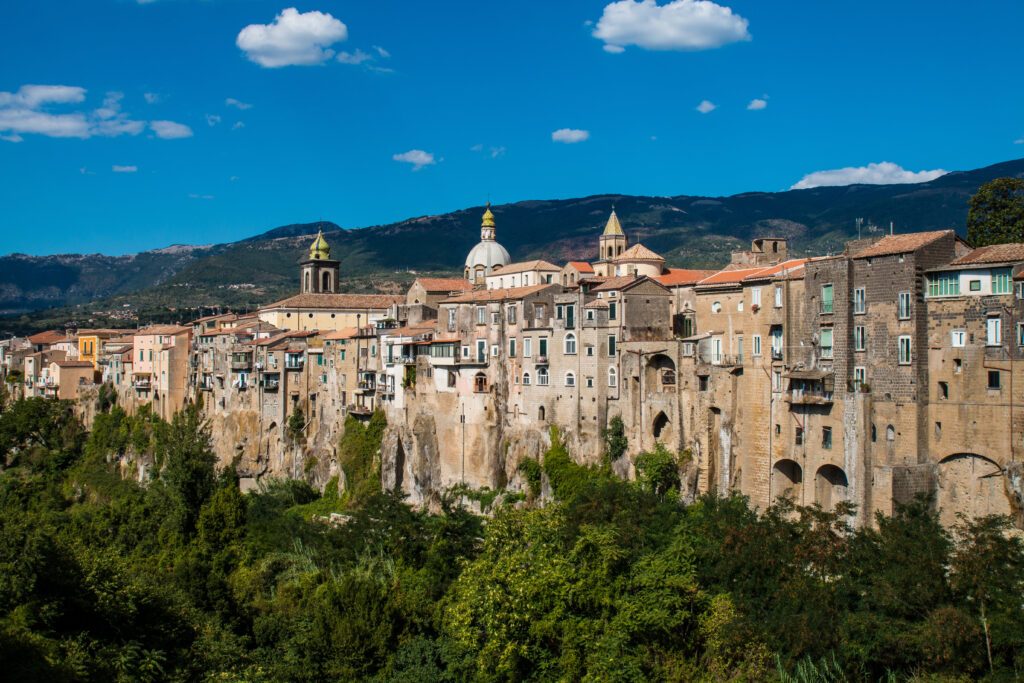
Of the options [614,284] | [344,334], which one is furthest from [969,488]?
[344,334]

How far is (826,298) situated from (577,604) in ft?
61.2

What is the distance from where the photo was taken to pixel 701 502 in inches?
1938

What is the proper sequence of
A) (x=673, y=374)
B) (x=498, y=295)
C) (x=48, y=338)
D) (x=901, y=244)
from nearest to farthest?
(x=901, y=244) < (x=673, y=374) < (x=498, y=295) < (x=48, y=338)

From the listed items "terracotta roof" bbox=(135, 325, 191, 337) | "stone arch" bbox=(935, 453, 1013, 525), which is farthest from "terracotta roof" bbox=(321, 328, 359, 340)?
"stone arch" bbox=(935, 453, 1013, 525)

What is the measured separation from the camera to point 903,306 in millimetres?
42938

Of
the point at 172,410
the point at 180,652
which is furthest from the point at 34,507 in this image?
the point at 180,652

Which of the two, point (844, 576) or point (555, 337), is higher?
point (555, 337)

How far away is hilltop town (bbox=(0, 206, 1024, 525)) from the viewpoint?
136 ft

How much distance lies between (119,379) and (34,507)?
26.0 m

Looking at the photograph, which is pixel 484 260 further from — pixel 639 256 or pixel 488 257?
pixel 639 256

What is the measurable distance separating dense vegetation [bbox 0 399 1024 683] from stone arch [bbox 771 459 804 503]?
196cm

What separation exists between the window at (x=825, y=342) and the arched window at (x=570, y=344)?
16334 mm

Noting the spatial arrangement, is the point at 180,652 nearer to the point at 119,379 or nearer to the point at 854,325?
the point at 854,325

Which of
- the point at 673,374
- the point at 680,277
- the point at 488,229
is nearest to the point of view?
the point at 673,374
